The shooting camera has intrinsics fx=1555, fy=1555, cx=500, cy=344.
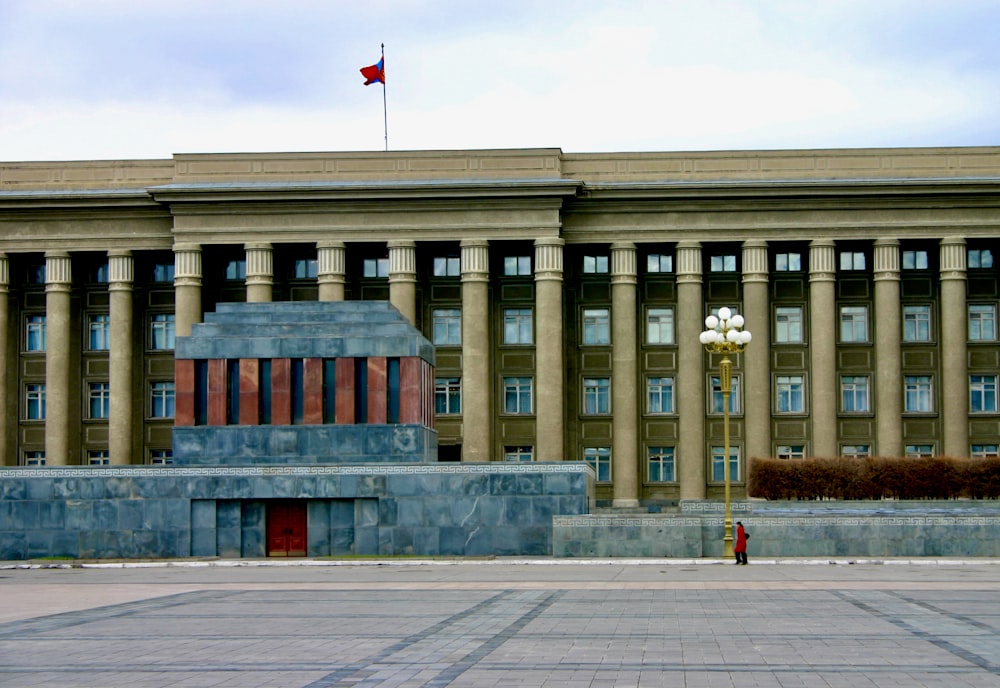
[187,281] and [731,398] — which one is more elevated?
[187,281]

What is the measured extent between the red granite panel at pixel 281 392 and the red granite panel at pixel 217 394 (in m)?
1.70

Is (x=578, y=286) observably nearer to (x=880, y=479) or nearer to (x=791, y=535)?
(x=880, y=479)

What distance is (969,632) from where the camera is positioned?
24406mm

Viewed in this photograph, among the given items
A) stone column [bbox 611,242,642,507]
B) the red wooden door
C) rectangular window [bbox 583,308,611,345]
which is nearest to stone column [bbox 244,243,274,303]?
rectangular window [bbox 583,308,611,345]

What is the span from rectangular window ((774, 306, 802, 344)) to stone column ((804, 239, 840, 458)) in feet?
6.49

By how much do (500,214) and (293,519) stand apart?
27.1 meters

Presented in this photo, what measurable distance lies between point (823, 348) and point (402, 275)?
67.2 feet

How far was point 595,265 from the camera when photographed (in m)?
78.0

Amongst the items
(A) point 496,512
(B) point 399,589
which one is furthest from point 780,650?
(A) point 496,512

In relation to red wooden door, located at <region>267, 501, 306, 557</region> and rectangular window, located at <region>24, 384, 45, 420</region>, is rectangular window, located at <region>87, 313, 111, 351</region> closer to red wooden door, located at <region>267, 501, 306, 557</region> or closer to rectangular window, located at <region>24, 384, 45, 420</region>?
rectangular window, located at <region>24, 384, 45, 420</region>

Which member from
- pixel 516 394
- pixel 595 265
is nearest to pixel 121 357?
pixel 516 394

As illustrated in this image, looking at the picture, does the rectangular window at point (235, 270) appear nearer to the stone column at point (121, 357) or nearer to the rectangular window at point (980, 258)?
the stone column at point (121, 357)

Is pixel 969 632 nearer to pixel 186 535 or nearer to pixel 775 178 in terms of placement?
pixel 186 535

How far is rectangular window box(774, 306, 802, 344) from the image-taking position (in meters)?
77.1
